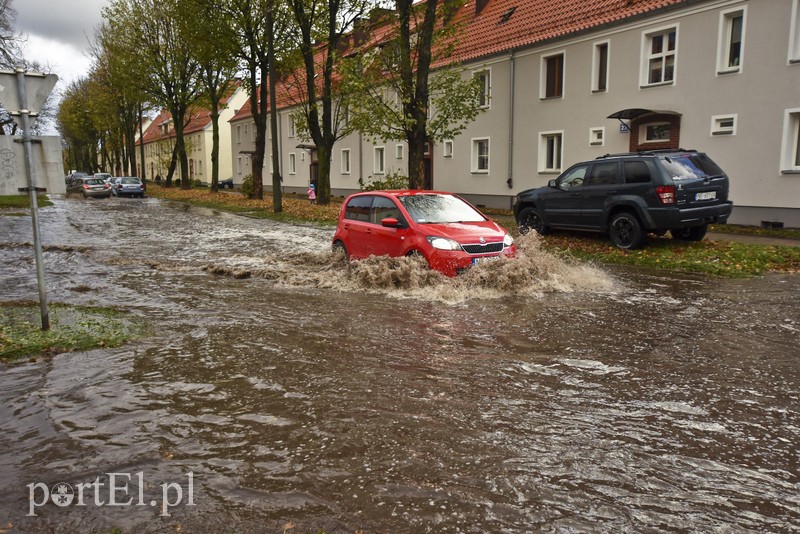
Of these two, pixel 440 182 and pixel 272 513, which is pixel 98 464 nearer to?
pixel 272 513

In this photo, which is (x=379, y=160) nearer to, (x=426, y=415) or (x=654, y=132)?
(x=654, y=132)

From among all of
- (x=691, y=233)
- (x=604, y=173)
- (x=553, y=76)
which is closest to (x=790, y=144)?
(x=691, y=233)

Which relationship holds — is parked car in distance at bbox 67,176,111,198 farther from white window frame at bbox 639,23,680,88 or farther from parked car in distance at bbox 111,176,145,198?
white window frame at bbox 639,23,680,88

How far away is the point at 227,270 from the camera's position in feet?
38.9

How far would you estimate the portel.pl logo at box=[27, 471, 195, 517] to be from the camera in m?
3.32

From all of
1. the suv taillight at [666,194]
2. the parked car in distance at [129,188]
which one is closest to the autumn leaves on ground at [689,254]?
the suv taillight at [666,194]

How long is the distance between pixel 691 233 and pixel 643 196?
1.99 m

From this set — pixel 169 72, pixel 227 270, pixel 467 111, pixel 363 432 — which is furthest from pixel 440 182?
pixel 363 432

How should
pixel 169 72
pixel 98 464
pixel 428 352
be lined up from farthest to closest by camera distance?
pixel 169 72 < pixel 428 352 < pixel 98 464

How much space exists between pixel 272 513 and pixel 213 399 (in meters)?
1.84

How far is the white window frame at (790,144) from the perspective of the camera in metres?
17.3

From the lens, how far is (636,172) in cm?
1309

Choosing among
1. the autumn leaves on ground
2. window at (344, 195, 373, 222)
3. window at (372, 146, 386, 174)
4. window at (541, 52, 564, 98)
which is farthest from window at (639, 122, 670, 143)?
window at (372, 146, 386, 174)

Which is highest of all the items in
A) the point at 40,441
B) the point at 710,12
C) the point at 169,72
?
the point at 169,72
